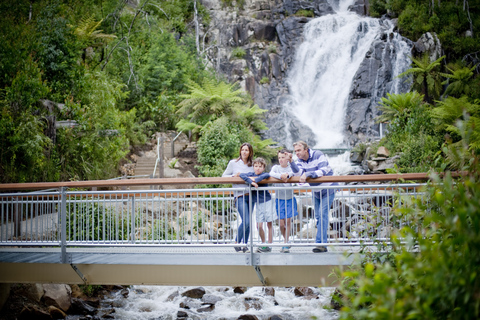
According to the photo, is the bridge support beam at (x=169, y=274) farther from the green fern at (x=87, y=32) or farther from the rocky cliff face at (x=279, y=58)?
the rocky cliff face at (x=279, y=58)

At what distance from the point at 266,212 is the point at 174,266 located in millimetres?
1528

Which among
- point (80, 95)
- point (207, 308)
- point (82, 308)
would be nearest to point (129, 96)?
point (80, 95)

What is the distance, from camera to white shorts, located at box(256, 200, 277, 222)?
5.52 m

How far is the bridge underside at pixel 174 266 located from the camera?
17.4 feet

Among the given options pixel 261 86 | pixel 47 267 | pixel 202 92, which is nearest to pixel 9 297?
pixel 47 267

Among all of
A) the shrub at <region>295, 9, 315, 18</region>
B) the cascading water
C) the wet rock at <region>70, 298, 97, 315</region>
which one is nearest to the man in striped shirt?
the wet rock at <region>70, 298, 97, 315</region>

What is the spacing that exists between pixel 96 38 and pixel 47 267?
15141 mm

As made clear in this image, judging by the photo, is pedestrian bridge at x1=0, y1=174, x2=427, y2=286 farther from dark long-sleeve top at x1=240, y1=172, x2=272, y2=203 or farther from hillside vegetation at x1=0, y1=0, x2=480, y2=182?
hillside vegetation at x1=0, y1=0, x2=480, y2=182

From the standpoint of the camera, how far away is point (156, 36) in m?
25.0

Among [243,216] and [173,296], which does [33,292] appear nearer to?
[173,296]

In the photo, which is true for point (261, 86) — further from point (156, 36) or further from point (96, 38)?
point (96, 38)

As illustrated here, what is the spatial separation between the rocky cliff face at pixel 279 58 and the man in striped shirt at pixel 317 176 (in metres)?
17.0

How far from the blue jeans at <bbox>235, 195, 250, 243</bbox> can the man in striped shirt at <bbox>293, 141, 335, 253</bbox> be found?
873 mm

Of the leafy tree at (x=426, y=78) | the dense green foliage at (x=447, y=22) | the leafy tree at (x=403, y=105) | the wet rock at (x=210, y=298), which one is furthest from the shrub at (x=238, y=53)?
the wet rock at (x=210, y=298)
